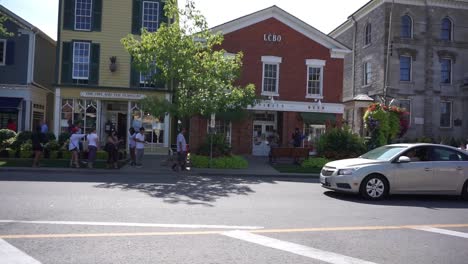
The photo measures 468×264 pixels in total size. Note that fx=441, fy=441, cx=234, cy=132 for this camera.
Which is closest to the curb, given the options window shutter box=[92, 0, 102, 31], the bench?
the bench

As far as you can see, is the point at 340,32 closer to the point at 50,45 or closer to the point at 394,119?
the point at 394,119

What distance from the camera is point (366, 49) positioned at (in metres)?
35.4

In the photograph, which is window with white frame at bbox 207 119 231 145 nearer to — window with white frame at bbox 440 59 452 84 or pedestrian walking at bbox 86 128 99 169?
pedestrian walking at bbox 86 128 99 169

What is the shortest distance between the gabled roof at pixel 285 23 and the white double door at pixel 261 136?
5.90 meters

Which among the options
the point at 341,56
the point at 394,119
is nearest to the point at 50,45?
the point at 341,56

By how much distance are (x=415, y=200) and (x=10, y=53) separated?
75.3ft

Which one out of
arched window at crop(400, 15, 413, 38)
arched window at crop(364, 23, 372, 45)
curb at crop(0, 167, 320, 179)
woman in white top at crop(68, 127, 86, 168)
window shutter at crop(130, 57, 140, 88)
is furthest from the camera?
arched window at crop(364, 23, 372, 45)

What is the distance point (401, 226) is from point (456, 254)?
5.95 feet

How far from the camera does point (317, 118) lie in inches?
1067

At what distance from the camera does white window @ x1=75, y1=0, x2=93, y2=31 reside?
25234 mm

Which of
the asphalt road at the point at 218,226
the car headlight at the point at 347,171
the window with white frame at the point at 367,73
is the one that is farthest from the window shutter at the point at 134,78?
the window with white frame at the point at 367,73

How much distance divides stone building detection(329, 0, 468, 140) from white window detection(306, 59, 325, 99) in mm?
5341

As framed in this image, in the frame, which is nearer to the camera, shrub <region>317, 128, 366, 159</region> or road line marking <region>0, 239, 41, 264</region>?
road line marking <region>0, 239, 41, 264</region>

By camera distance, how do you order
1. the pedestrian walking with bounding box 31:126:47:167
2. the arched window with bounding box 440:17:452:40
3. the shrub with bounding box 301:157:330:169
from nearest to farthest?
1. the pedestrian walking with bounding box 31:126:47:167
2. the shrub with bounding box 301:157:330:169
3. the arched window with bounding box 440:17:452:40
